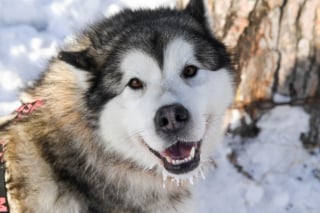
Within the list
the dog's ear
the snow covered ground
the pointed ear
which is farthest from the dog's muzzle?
the snow covered ground

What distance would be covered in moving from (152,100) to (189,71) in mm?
285

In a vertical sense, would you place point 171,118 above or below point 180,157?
Answer: above

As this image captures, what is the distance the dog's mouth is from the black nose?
0.16 metres

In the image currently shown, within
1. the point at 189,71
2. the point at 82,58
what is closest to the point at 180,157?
the point at 189,71

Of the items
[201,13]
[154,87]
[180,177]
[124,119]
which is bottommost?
[180,177]

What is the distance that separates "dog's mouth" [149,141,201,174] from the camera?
2.72m

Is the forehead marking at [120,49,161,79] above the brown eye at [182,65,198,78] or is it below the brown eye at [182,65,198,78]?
above

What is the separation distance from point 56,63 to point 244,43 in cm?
156

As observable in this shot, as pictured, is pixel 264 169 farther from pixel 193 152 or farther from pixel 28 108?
pixel 28 108

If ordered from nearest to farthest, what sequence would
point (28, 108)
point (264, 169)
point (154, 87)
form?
point (154, 87) < point (28, 108) < point (264, 169)

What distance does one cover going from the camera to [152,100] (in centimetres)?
261

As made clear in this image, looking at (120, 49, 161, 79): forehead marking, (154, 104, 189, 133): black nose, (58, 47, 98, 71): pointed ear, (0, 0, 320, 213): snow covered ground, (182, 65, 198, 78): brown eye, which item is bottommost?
(0, 0, 320, 213): snow covered ground

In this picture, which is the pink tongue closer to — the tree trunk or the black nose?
the black nose

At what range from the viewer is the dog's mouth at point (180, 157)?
2.72 metres
